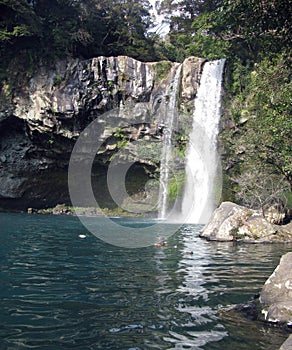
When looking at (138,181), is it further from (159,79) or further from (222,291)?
(222,291)

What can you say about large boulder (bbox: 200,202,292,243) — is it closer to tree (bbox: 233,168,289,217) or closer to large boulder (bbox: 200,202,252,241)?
large boulder (bbox: 200,202,252,241)

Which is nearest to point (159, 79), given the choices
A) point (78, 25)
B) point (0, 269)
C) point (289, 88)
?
point (78, 25)

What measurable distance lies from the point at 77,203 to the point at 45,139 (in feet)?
27.2

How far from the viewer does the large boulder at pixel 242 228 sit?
45.3ft

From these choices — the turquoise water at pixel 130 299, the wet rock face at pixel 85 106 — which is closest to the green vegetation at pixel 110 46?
the wet rock face at pixel 85 106

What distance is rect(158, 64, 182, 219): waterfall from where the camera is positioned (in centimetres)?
2761

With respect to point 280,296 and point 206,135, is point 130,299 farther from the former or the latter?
point 206,135

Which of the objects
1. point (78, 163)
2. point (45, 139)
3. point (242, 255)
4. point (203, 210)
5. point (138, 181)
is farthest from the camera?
point (138, 181)

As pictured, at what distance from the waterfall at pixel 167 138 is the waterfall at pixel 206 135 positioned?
5.84 ft

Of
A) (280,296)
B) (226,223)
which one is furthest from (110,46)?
(280,296)

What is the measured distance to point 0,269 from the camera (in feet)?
25.3

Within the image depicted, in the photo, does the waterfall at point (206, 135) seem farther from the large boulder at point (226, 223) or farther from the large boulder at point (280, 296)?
the large boulder at point (280, 296)

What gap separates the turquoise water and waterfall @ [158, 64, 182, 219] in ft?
60.6

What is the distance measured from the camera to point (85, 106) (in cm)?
2678
